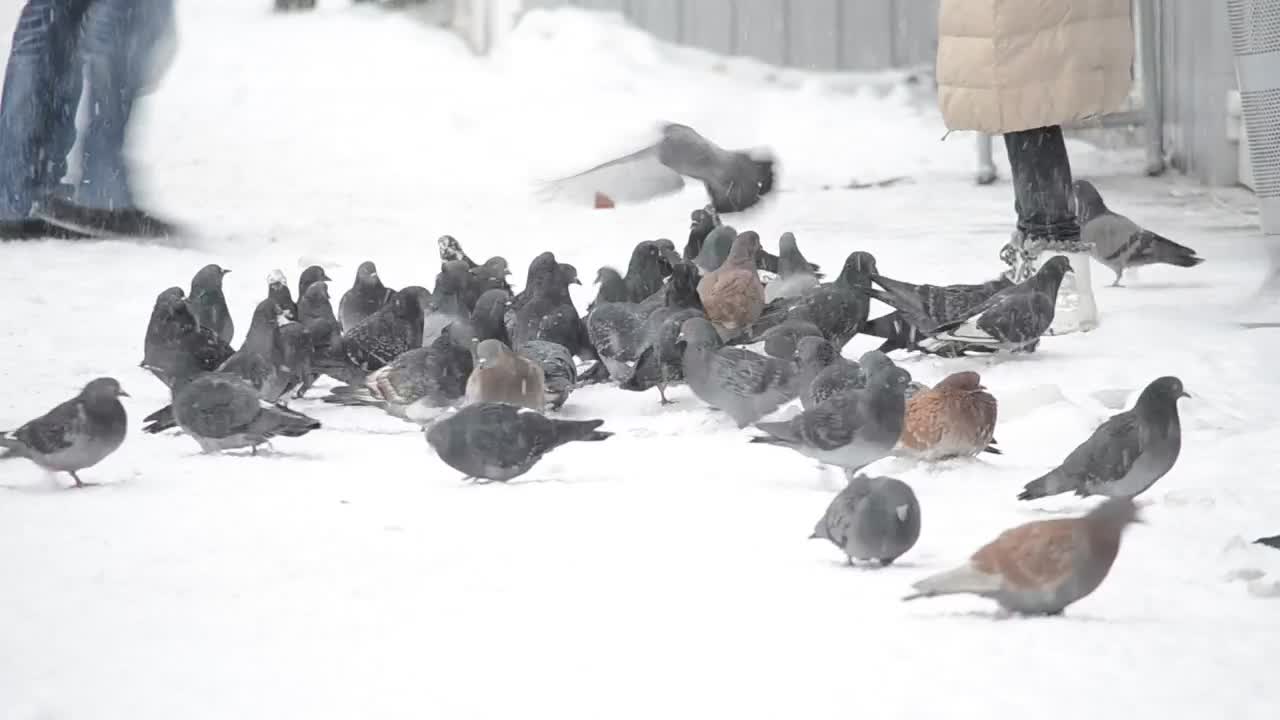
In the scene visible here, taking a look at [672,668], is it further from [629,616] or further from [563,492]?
[563,492]

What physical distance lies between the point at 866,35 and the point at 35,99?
6198 millimetres

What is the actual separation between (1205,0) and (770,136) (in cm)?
317

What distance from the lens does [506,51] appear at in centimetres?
1192

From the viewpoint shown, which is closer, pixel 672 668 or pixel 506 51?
pixel 672 668

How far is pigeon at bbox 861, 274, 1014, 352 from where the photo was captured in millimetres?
5145

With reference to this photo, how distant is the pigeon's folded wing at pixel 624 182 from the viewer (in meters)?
9.48

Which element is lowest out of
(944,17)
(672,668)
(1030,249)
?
(672,668)

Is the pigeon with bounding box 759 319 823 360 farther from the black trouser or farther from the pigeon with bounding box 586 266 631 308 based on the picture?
the black trouser

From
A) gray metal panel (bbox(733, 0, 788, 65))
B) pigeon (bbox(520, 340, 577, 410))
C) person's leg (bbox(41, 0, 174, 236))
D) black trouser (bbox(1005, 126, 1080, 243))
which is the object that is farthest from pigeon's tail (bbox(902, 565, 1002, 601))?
gray metal panel (bbox(733, 0, 788, 65))

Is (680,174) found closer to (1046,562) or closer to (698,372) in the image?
(698,372)

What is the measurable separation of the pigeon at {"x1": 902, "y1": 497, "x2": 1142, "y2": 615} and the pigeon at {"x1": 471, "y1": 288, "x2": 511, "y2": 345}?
2.32 m

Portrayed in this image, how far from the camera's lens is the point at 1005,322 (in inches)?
197

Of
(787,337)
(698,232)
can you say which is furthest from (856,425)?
(698,232)

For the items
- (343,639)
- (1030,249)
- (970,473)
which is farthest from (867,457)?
(1030,249)
